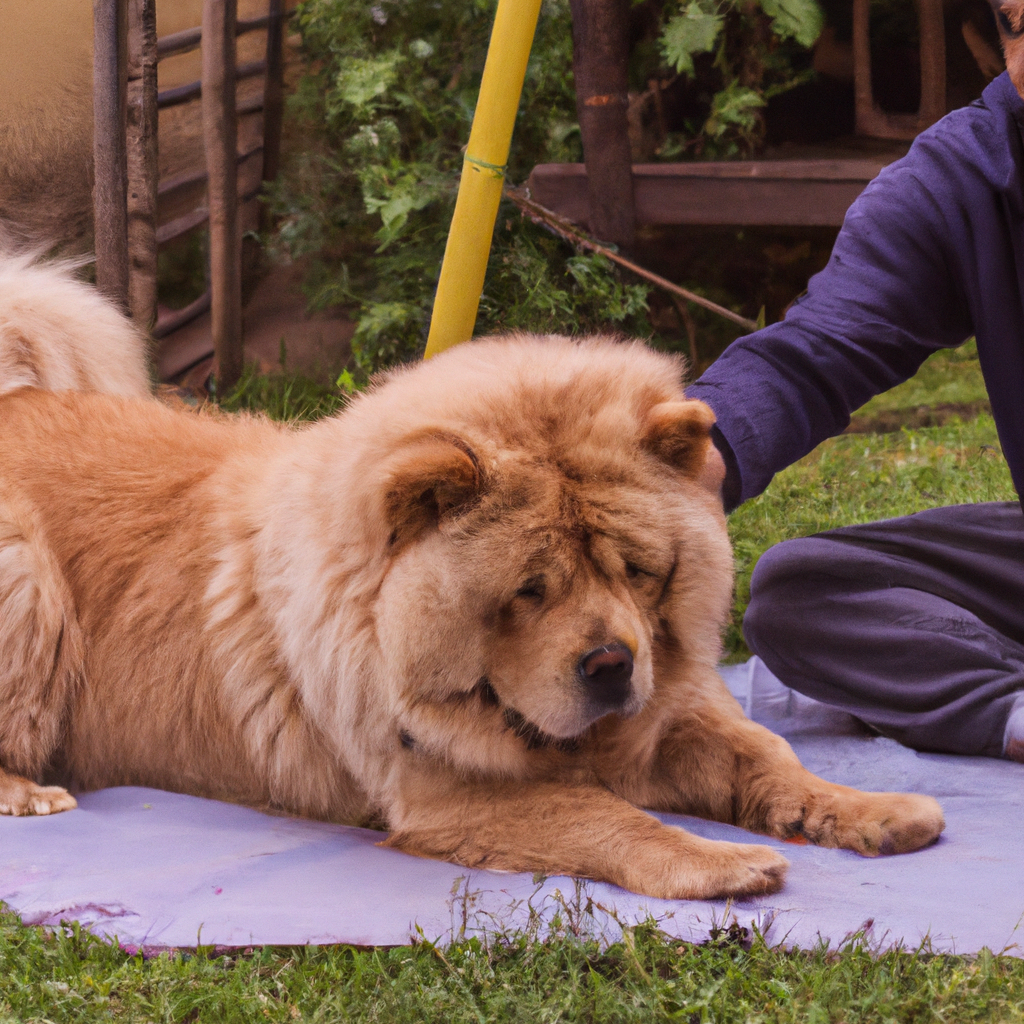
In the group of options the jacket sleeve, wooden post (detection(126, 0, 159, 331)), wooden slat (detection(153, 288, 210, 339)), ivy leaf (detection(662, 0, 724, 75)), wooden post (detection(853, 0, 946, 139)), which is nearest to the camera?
the jacket sleeve

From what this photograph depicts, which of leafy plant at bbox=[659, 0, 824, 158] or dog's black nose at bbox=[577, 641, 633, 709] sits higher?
leafy plant at bbox=[659, 0, 824, 158]

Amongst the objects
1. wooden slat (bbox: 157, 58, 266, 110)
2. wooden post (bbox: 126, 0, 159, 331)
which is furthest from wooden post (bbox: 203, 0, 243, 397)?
wooden post (bbox: 126, 0, 159, 331)

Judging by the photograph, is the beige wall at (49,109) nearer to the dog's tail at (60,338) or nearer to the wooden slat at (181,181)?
the wooden slat at (181,181)

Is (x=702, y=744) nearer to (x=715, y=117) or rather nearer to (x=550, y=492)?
(x=550, y=492)

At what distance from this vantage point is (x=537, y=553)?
183cm

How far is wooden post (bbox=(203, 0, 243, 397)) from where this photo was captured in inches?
200

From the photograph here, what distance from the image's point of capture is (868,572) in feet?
9.75

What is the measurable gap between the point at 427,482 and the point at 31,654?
1.23 metres

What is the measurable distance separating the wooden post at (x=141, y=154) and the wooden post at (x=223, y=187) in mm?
557

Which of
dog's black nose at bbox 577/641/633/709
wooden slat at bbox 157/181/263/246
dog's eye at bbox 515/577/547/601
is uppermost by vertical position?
wooden slat at bbox 157/181/263/246

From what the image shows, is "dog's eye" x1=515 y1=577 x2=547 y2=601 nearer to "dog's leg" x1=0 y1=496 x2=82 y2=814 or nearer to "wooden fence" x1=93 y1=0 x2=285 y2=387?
"dog's leg" x1=0 y1=496 x2=82 y2=814

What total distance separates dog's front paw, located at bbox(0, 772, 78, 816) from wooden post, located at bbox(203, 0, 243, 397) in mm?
3293

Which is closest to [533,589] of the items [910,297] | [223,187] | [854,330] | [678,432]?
[678,432]

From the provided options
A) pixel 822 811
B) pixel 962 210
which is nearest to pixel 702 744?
pixel 822 811
